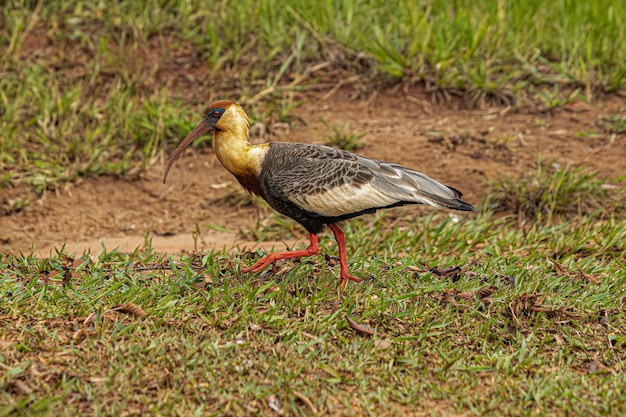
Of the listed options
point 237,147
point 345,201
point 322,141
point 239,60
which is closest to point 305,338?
point 345,201

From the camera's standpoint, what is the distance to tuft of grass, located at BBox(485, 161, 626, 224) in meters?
6.79

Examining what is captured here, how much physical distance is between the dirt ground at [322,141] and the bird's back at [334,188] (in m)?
1.71

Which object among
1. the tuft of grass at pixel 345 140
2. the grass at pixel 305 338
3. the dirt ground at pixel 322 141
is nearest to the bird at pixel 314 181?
the grass at pixel 305 338

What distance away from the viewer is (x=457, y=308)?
176 inches

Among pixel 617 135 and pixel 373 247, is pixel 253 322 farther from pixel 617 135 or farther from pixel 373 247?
pixel 617 135

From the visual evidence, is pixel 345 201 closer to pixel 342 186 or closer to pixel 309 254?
pixel 342 186

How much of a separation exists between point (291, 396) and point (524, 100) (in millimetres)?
5420

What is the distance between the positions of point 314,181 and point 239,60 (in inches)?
175

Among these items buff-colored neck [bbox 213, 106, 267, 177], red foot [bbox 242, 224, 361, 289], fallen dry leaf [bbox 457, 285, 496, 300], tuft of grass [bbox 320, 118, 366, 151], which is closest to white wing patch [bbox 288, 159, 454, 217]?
red foot [bbox 242, 224, 361, 289]

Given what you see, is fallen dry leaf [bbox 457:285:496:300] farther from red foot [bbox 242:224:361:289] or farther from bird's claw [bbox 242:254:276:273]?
bird's claw [bbox 242:254:276:273]

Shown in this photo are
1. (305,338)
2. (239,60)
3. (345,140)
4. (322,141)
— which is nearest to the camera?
(305,338)

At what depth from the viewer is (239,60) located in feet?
28.8

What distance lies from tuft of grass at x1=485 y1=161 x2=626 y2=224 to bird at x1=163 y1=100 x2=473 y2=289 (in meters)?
2.23

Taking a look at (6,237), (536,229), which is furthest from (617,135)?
(6,237)
